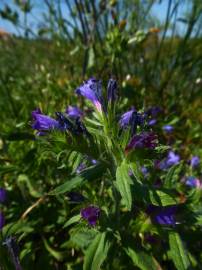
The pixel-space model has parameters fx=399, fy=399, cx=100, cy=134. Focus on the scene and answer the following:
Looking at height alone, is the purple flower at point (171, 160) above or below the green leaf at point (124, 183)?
above

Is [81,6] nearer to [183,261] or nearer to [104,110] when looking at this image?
[104,110]

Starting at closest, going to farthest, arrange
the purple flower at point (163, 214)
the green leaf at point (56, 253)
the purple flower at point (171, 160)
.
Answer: the purple flower at point (163, 214) → the green leaf at point (56, 253) → the purple flower at point (171, 160)

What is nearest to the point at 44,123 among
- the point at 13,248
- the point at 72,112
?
the point at 13,248

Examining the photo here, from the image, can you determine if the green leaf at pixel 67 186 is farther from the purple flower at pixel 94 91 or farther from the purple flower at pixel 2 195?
the purple flower at pixel 2 195

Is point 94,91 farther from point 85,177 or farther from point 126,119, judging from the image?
point 85,177

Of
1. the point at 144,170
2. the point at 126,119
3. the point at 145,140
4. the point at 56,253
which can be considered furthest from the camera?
the point at 144,170

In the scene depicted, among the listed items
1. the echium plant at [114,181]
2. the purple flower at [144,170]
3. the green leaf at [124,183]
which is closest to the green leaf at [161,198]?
the echium plant at [114,181]

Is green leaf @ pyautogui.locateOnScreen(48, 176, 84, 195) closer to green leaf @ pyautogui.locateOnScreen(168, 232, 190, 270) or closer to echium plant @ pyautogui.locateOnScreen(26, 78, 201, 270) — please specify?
echium plant @ pyautogui.locateOnScreen(26, 78, 201, 270)
